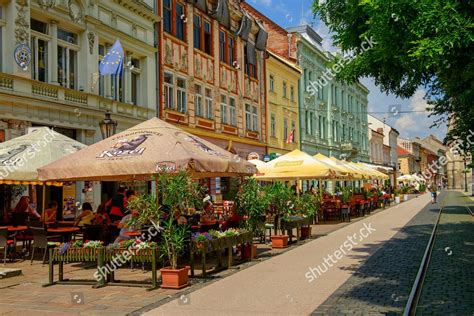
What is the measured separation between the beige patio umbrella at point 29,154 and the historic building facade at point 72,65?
10.4 feet

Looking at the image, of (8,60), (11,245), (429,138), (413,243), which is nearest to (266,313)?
(11,245)

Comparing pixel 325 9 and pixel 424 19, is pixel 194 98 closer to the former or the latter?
pixel 325 9

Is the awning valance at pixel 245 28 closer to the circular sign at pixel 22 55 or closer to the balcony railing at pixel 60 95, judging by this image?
the balcony railing at pixel 60 95

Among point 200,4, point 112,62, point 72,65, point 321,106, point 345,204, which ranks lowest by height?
point 345,204

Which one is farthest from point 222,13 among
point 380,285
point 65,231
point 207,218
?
point 380,285

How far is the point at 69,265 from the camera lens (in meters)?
12.5

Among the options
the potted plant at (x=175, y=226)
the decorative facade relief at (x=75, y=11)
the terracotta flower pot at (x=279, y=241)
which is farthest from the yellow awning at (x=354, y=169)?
the potted plant at (x=175, y=226)

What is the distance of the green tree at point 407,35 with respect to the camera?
6.66m

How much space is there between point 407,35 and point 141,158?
5560 mm

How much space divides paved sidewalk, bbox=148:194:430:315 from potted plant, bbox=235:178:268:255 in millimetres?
957

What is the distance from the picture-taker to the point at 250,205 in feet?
43.2

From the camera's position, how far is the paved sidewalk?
773 cm

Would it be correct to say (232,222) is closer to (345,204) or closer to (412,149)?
(345,204)

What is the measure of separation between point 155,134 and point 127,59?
40.8 ft
